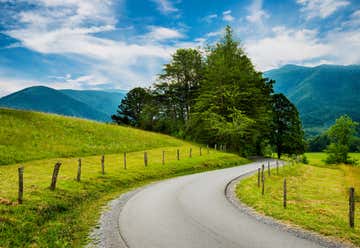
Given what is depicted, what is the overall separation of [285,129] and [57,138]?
146ft

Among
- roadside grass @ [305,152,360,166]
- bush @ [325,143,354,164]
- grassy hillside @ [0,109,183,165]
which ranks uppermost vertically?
grassy hillside @ [0,109,183,165]

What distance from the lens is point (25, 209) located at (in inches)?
475

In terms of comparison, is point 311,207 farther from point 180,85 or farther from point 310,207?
point 180,85

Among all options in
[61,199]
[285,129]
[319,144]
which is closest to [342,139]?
[285,129]

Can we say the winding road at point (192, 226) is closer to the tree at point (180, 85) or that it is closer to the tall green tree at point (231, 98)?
the tall green tree at point (231, 98)

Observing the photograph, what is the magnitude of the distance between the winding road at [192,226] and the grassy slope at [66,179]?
1766mm

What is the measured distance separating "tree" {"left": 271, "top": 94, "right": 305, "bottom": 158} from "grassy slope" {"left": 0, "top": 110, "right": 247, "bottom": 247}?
1998 cm

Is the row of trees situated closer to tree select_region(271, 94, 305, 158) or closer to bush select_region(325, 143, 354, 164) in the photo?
tree select_region(271, 94, 305, 158)

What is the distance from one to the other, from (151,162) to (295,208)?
19.9 meters

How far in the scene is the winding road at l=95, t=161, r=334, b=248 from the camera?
8.84 m

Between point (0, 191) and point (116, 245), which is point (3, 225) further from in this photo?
point (0, 191)

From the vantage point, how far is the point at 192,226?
1054cm

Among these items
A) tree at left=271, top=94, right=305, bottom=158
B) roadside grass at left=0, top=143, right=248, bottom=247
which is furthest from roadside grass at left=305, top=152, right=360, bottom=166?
roadside grass at left=0, top=143, right=248, bottom=247

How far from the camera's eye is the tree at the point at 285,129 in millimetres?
57125
